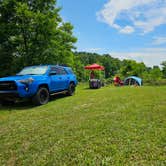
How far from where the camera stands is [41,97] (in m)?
7.09

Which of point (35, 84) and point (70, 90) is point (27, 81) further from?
point (70, 90)

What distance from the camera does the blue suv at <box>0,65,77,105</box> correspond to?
6.46 metres

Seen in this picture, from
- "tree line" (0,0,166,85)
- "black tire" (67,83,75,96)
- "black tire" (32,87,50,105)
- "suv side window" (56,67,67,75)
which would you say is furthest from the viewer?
"tree line" (0,0,166,85)

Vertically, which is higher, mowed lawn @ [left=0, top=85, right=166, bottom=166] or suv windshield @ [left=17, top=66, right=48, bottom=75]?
suv windshield @ [left=17, top=66, right=48, bottom=75]

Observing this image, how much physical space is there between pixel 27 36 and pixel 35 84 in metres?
8.96

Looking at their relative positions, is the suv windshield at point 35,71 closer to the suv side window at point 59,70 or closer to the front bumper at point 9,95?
the suv side window at point 59,70

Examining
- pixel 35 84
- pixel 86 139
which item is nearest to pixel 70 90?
pixel 35 84

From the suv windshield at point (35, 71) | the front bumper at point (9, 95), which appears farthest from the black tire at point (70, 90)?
the front bumper at point (9, 95)

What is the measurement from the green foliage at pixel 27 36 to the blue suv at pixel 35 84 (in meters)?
5.86

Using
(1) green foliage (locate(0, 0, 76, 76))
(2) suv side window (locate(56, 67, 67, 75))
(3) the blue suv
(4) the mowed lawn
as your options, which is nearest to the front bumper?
(3) the blue suv

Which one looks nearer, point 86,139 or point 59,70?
point 86,139

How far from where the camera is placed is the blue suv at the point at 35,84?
646 cm

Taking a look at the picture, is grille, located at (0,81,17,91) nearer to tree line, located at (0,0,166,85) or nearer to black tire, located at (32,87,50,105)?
black tire, located at (32,87,50,105)

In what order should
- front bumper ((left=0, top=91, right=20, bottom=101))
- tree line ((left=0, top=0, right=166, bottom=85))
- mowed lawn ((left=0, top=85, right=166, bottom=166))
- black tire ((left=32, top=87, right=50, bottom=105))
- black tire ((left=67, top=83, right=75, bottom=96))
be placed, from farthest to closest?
1. tree line ((left=0, top=0, right=166, bottom=85))
2. black tire ((left=67, top=83, right=75, bottom=96))
3. black tire ((left=32, top=87, right=50, bottom=105))
4. front bumper ((left=0, top=91, right=20, bottom=101))
5. mowed lawn ((left=0, top=85, right=166, bottom=166))
